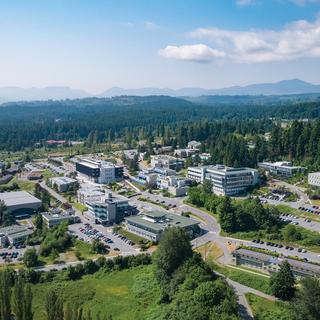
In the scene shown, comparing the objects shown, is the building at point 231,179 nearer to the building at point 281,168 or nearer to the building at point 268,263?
the building at point 281,168

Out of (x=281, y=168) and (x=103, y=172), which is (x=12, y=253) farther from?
(x=281, y=168)

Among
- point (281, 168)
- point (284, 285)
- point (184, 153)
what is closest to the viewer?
point (284, 285)

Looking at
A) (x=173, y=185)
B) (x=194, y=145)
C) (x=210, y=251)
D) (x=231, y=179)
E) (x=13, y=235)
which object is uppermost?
(x=194, y=145)

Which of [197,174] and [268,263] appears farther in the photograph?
[197,174]

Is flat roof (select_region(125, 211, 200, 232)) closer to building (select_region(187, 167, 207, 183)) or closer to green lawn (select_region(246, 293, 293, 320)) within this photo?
building (select_region(187, 167, 207, 183))

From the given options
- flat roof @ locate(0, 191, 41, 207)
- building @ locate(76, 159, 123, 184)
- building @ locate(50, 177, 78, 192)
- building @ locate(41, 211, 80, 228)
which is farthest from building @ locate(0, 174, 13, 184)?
building @ locate(41, 211, 80, 228)

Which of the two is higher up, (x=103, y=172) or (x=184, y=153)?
(x=184, y=153)

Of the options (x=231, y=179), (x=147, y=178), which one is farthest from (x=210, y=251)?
(x=147, y=178)
